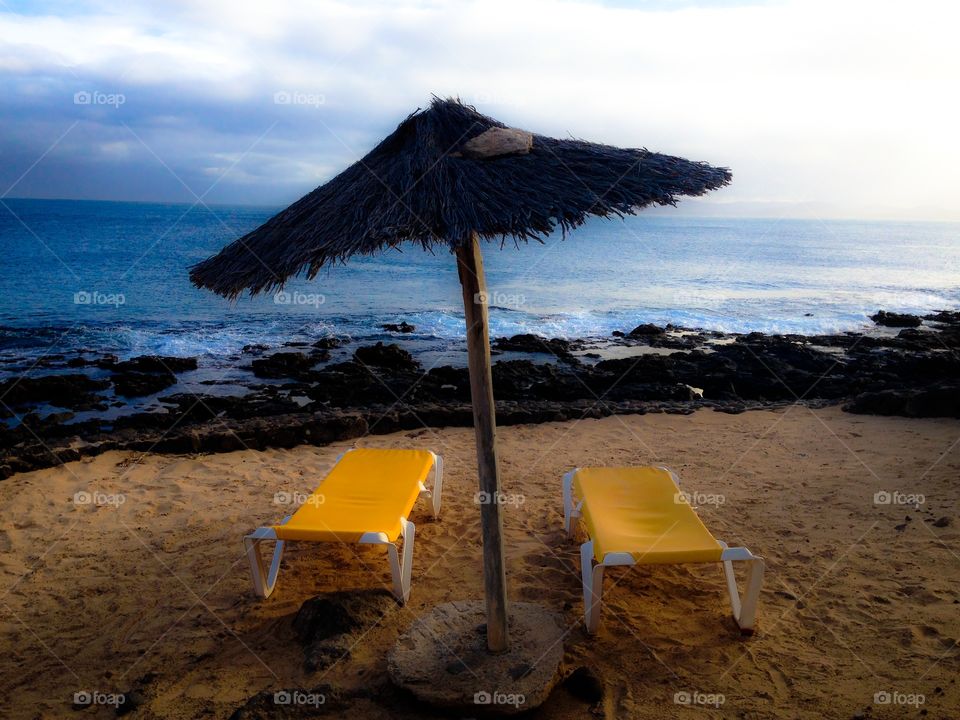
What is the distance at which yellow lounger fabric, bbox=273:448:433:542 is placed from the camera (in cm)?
388

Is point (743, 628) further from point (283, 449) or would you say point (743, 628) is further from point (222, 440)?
point (222, 440)

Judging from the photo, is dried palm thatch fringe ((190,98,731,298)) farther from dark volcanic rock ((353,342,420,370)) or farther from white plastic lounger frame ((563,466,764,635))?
dark volcanic rock ((353,342,420,370))

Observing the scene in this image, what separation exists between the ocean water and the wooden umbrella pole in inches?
108

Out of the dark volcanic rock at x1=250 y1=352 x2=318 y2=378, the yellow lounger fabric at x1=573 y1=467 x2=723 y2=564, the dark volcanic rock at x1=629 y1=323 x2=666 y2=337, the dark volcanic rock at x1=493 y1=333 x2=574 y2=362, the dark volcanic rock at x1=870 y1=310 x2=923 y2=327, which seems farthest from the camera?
the dark volcanic rock at x1=870 y1=310 x2=923 y2=327

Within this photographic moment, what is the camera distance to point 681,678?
10.8 feet

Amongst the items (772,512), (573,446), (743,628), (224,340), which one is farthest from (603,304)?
(743,628)

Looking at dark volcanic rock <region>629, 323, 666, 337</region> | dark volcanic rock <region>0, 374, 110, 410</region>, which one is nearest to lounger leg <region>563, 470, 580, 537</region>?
dark volcanic rock <region>0, 374, 110, 410</region>

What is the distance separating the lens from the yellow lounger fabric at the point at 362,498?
3.88m

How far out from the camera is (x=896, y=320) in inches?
709

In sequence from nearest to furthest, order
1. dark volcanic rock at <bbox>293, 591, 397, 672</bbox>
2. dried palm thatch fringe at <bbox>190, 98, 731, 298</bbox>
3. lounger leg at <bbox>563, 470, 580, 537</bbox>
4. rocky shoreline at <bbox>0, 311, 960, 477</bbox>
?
1. dried palm thatch fringe at <bbox>190, 98, 731, 298</bbox>
2. dark volcanic rock at <bbox>293, 591, 397, 672</bbox>
3. lounger leg at <bbox>563, 470, 580, 537</bbox>
4. rocky shoreline at <bbox>0, 311, 960, 477</bbox>

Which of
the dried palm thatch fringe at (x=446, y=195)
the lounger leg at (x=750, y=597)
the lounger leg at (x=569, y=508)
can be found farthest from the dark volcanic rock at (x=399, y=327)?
the lounger leg at (x=750, y=597)

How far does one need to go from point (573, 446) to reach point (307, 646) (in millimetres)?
4197

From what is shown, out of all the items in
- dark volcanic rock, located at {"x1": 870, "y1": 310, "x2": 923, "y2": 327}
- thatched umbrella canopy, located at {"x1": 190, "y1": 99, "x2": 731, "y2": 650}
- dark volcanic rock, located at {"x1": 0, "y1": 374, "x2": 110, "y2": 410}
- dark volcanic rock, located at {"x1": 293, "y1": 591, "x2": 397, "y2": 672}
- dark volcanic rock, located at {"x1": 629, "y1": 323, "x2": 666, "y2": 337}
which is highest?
thatched umbrella canopy, located at {"x1": 190, "y1": 99, "x2": 731, "y2": 650}

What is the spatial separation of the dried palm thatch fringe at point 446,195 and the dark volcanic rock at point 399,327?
43.7ft
